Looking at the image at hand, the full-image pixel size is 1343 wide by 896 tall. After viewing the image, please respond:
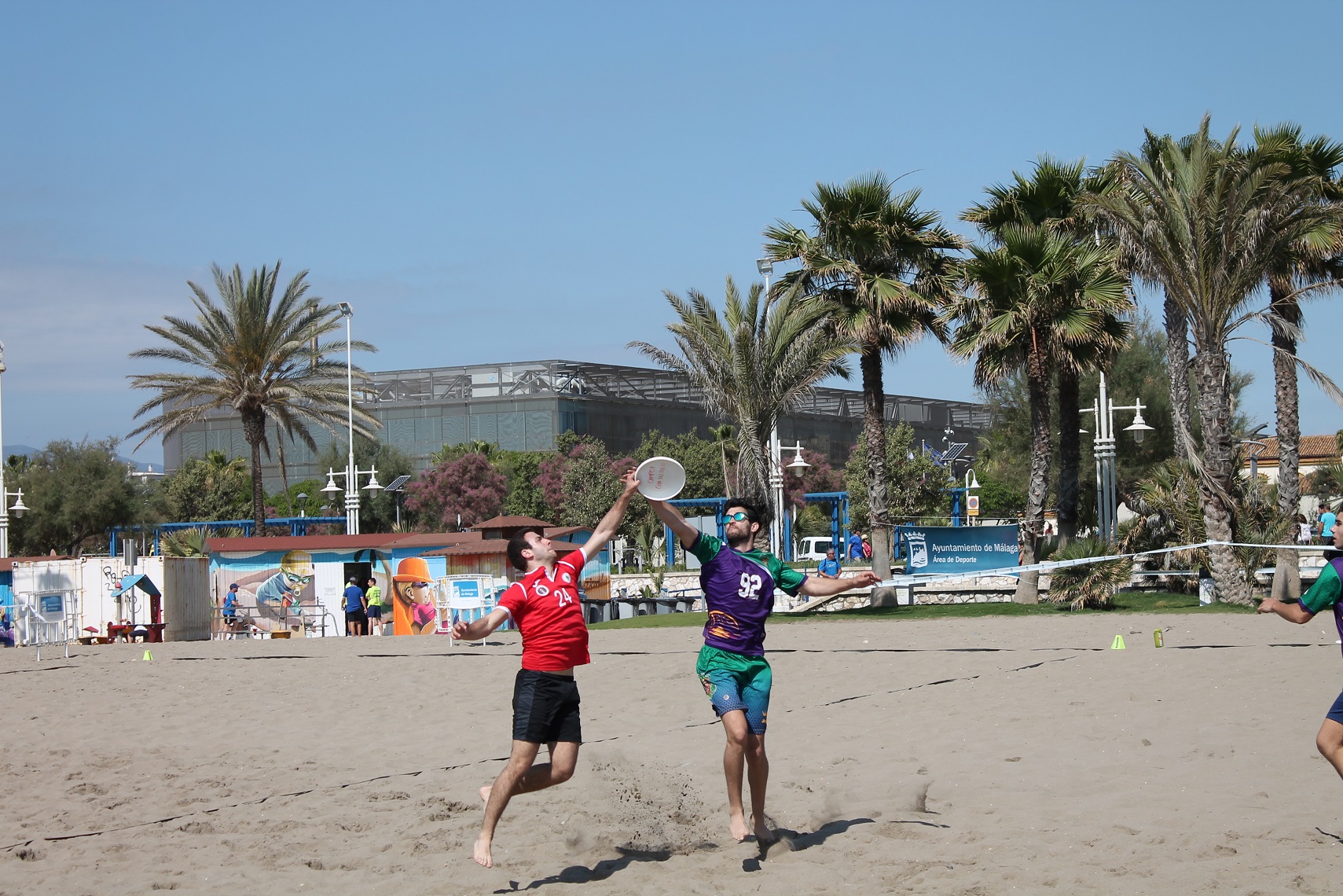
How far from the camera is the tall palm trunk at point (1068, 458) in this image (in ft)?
81.8

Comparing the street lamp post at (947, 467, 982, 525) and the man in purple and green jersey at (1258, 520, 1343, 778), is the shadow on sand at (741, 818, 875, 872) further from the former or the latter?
the street lamp post at (947, 467, 982, 525)

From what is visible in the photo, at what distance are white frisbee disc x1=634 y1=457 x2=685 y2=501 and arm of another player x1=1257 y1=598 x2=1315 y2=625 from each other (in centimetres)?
291

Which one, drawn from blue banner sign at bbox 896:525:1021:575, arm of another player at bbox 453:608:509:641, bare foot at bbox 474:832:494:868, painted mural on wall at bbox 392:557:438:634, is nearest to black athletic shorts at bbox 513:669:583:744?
arm of another player at bbox 453:608:509:641

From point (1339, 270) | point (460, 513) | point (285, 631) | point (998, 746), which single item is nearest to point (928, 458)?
point (460, 513)

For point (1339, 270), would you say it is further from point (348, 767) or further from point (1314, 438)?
point (1314, 438)

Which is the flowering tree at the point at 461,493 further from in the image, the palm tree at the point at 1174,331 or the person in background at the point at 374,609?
the palm tree at the point at 1174,331

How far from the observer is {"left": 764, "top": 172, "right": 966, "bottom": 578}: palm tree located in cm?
2517

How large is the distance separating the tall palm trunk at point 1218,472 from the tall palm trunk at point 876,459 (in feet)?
21.0

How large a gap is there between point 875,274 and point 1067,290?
154 inches

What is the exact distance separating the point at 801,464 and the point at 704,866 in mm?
27183

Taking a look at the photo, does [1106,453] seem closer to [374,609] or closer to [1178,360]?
[1178,360]

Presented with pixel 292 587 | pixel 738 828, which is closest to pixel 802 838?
pixel 738 828

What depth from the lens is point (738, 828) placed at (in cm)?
632

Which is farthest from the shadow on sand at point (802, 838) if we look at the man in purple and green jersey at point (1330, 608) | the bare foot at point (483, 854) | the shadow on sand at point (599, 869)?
the man in purple and green jersey at point (1330, 608)
